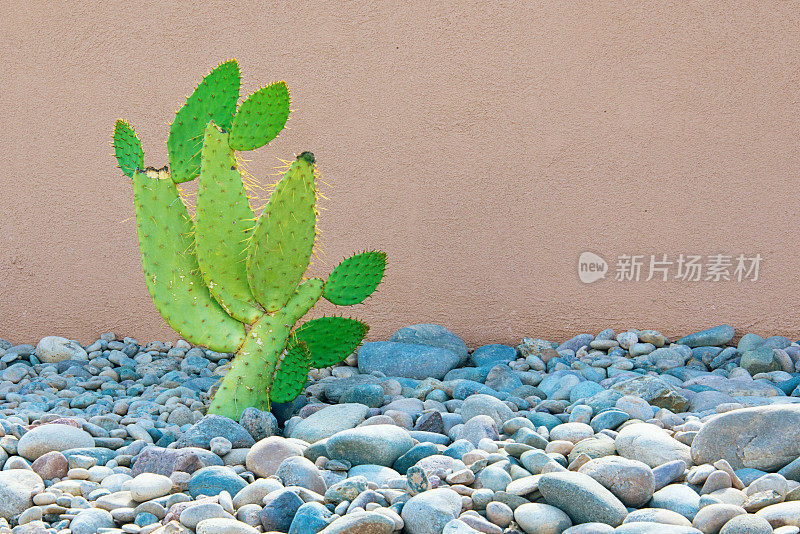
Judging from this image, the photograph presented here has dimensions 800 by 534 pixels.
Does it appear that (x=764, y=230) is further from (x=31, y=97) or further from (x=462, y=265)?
(x=31, y=97)

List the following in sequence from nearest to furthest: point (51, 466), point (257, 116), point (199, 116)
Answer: point (51, 466)
point (257, 116)
point (199, 116)

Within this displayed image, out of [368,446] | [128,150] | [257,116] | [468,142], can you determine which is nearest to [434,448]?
[368,446]

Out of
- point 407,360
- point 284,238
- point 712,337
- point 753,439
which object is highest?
point 284,238

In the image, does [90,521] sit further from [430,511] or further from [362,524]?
[430,511]

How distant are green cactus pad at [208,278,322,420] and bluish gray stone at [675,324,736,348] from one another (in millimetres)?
1659

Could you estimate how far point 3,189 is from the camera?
3615 millimetres

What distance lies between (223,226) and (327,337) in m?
0.53

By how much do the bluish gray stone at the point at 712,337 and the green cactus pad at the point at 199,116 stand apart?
208cm

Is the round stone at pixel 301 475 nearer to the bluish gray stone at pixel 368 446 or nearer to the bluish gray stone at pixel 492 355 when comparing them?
the bluish gray stone at pixel 368 446

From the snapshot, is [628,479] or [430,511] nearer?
[430,511]

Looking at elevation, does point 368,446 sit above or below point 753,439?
below

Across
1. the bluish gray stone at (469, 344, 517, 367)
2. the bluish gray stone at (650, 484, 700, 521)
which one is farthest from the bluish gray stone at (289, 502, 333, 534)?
the bluish gray stone at (469, 344, 517, 367)

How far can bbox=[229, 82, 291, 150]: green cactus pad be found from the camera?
2.43m

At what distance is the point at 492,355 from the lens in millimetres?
3205
